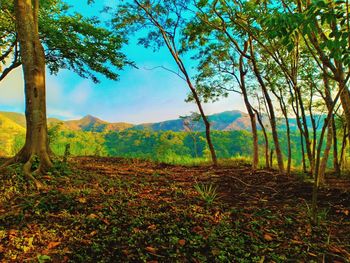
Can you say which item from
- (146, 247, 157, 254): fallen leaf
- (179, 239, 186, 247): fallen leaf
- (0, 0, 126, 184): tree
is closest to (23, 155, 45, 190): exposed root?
(0, 0, 126, 184): tree

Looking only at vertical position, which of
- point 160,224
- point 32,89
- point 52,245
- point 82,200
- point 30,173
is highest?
point 32,89

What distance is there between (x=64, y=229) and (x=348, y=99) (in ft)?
18.0

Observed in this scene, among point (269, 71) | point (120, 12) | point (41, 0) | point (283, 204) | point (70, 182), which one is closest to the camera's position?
point (283, 204)

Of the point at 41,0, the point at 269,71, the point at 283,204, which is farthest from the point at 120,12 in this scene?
the point at 283,204

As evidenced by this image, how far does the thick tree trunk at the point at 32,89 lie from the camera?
5379 millimetres

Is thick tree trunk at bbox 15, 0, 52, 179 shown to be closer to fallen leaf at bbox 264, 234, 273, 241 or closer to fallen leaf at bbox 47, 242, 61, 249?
fallen leaf at bbox 47, 242, 61, 249

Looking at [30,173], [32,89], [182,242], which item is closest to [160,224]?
[182,242]

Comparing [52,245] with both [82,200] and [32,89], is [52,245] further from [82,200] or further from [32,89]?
[32,89]

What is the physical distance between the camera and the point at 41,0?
36.2ft

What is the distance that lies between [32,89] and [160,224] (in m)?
3.86

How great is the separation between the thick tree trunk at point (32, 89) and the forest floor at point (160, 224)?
18.5 inches

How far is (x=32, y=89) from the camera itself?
5445 millimetres

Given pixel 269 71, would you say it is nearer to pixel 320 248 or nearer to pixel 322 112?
pixel 322 112

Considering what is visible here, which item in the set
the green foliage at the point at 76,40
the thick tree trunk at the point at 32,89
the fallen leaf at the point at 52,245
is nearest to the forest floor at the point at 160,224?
the fallen leaf at the point at 52,245
